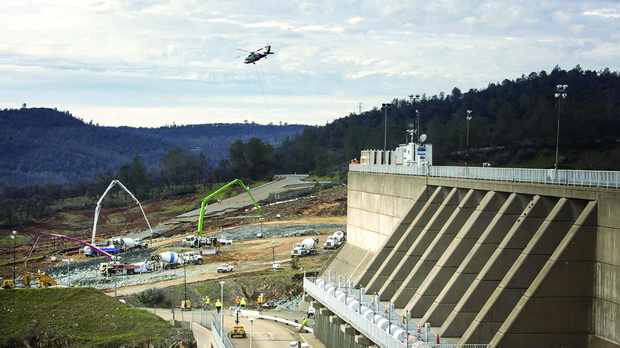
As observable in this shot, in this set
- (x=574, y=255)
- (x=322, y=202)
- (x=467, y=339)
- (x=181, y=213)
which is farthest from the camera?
(x=181, y=213)

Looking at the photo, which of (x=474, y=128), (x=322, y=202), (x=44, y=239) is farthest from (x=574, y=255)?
(x=44, y=239)

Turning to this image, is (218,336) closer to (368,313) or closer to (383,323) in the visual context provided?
(368,313)

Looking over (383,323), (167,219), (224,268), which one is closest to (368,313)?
(383,323)

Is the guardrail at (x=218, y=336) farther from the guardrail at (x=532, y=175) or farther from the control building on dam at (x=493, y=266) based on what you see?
the guardrail at (x=532, y=175)

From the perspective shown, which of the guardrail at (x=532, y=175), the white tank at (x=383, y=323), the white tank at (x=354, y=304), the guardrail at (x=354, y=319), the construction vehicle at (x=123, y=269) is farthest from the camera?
the construction vehicle at (x=123, y=269)

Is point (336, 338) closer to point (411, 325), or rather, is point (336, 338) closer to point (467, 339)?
point (411, 325)

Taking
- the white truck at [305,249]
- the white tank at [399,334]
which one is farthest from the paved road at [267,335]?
the white truck at [305,249]

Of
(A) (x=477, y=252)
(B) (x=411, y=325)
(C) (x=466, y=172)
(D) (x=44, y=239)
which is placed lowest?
(D) (x=44, y=239)
